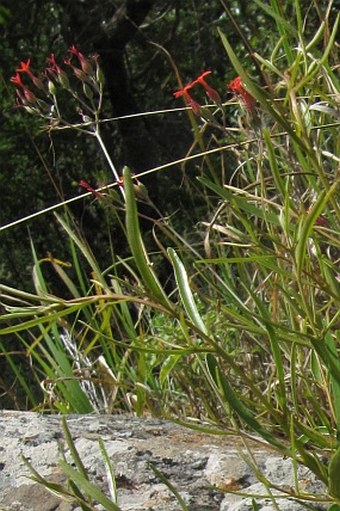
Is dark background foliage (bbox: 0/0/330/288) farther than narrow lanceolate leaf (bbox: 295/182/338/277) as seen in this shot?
Yes

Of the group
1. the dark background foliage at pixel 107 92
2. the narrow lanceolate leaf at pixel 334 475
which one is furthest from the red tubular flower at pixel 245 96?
the dark background foliage at pixel 107 92

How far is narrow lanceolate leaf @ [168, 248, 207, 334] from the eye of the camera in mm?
804

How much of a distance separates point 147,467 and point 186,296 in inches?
10.7

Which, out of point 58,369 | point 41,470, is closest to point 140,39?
point 58,369

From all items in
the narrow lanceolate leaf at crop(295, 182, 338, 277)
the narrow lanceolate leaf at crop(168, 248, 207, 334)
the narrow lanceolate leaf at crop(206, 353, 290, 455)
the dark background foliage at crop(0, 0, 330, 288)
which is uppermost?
the narrow lanceolate leaf at crop(295, 182, 338, 277)

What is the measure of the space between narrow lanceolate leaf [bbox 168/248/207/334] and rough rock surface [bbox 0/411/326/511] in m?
0.16

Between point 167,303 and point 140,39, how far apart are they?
25.4 ft

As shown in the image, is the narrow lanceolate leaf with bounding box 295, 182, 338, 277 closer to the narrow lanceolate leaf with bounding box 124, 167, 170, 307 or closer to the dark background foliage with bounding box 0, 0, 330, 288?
the narrow lanceolate leaf with bounding box 124, 167, 170, 307

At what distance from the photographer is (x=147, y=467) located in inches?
40.3

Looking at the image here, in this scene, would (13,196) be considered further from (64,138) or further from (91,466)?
(91,466)

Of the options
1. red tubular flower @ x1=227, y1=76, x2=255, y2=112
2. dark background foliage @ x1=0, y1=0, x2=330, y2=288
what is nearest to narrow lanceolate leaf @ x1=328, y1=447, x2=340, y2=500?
red tubular flower @ x1=227, y1=76, x2=255, y2=112

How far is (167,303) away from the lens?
0.74m

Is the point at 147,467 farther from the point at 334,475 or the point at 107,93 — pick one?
the point at 107,93

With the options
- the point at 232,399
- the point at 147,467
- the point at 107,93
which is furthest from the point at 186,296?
the point at 107,93
